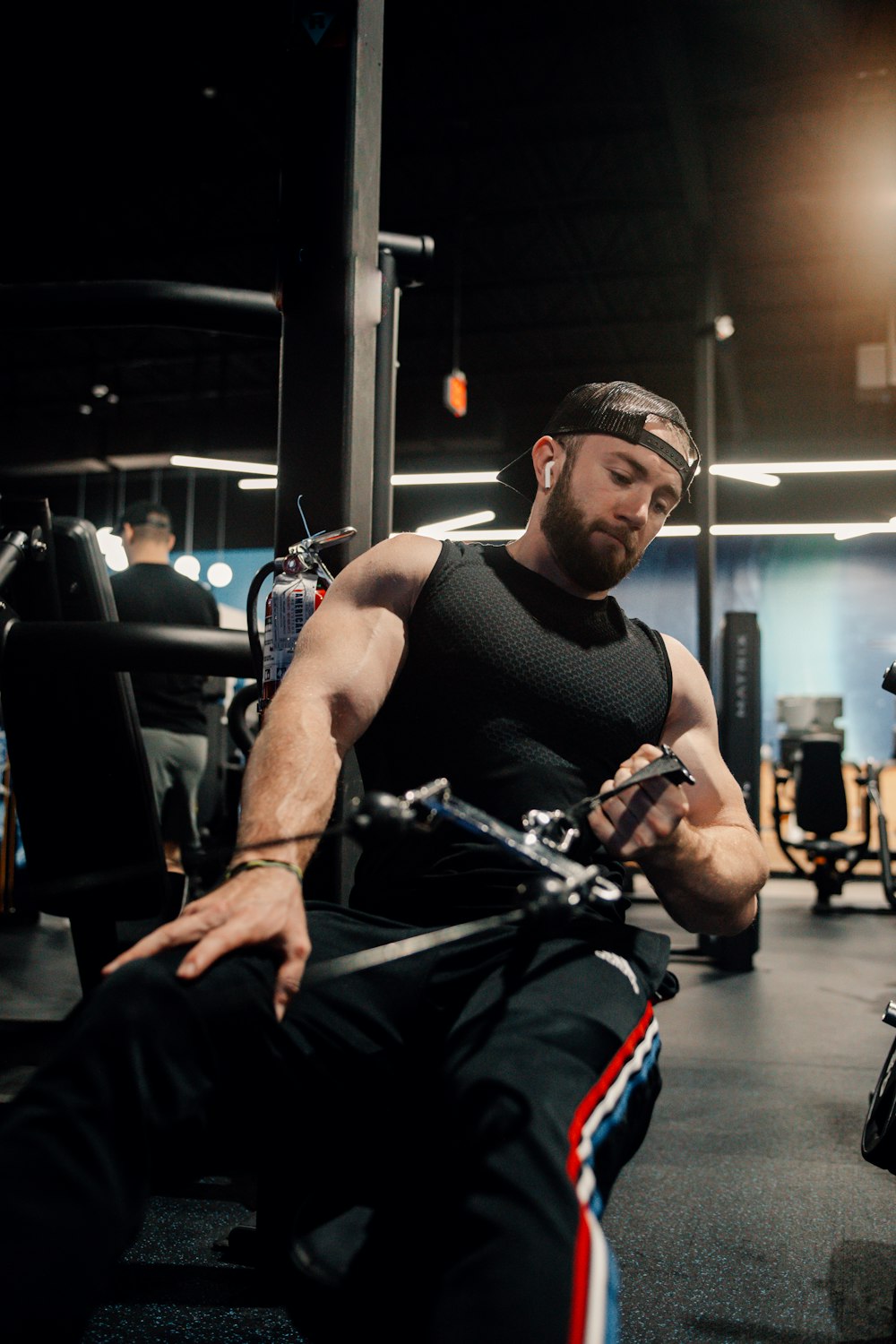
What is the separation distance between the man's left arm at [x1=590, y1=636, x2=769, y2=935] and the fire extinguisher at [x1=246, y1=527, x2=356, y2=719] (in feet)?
1.77

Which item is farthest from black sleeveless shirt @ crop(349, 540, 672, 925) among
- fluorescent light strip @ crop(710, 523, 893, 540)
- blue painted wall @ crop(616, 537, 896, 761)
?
blue painted wall @ crop(616, 537, 896, 761)

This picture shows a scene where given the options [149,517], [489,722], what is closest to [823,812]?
[149,517]

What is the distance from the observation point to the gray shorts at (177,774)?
4.06m

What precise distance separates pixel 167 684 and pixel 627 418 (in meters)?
2.97

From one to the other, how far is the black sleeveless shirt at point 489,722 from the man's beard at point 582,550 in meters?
0.05

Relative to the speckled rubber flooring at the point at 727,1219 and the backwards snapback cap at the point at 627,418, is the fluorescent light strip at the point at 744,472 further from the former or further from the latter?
the backwards snapback cap at the point at 627,418

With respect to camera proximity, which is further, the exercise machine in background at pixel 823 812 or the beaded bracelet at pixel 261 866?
the exercise machine in background at pixel 823 812

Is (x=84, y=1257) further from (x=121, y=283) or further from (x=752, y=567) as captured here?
(x=752, y=567)

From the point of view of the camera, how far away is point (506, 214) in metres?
7.23

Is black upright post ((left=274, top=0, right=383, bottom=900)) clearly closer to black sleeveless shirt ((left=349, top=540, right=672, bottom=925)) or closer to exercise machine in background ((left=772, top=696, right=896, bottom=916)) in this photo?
black sleeveless shirt ((left=349, top=540, right=672, bottom=925))

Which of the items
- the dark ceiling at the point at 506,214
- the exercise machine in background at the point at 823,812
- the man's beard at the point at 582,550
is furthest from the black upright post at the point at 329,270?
the exercise machine in background at the point at 823,812

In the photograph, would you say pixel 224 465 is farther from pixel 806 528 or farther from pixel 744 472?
pixel 806 528

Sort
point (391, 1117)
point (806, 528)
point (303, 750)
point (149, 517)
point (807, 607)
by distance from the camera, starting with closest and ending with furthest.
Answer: point (391, 1117), point (303, 750), point (149, 517), point (806, 528), point (807, 607)

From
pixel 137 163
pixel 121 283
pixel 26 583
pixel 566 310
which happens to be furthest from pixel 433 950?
pixel 566 310
